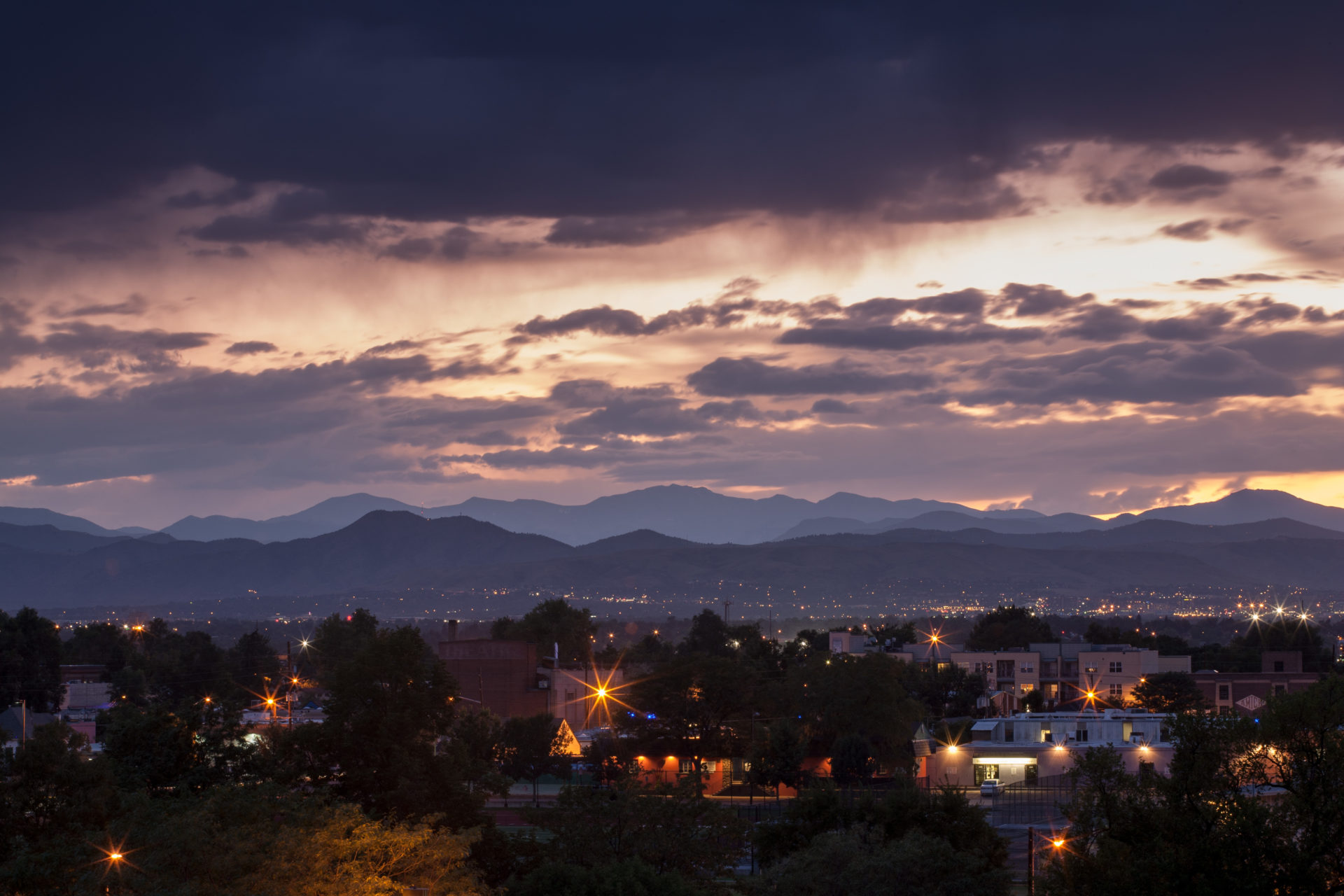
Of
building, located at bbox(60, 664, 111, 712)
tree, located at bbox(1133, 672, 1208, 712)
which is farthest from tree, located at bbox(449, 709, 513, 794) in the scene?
building, located at bbox(60, 664, 111, 712)

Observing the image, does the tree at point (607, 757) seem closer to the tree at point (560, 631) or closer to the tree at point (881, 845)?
the tree at point (881, 845)

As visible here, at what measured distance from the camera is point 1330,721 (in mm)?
30375

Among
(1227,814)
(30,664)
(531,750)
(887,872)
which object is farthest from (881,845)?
(30,664)

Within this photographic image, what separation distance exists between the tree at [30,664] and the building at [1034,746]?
83.7 m

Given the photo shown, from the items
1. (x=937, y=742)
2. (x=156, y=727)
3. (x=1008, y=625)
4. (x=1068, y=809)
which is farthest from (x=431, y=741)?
(x=1008, y=625)

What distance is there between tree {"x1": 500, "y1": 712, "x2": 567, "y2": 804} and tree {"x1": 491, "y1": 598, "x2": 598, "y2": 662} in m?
60.8

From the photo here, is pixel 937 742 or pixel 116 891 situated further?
pixel 937 742

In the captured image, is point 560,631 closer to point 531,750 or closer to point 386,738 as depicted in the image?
point 531,750

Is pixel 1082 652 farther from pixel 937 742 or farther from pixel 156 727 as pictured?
pixel 156 727

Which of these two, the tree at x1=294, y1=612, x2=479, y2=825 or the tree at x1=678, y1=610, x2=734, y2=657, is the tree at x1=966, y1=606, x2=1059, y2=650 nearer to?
the tree at x1=678, y1=610, x2=734, y2=657

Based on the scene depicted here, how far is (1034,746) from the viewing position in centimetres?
9256

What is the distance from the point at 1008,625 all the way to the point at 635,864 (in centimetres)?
15457

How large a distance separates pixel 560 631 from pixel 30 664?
192ft

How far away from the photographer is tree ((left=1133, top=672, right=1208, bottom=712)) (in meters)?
120
